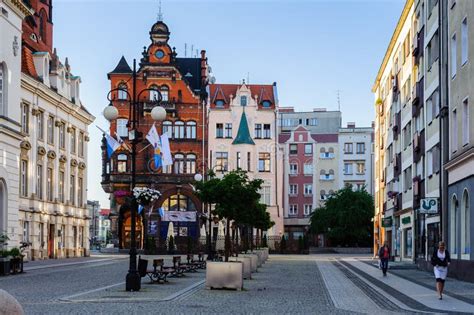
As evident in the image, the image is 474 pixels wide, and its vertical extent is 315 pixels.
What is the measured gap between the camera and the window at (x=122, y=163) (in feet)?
282

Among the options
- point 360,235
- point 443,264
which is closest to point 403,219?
point 443,264

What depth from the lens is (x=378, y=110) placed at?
7631 cm

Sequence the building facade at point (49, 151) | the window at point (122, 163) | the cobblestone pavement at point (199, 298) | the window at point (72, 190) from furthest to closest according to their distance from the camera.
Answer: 1. the window at point (122, 163)
2. the window at point (72, 190)
3. the building facade at point (49, 151)
4. the cobblestone pavement at point (199, 298)

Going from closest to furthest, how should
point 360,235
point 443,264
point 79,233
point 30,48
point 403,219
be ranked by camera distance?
point 443,264 → point 403,219 → point 30,48 → point 79,233 → point 360,235

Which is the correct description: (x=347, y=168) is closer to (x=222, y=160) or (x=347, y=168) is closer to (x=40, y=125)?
(x=222, y=160)

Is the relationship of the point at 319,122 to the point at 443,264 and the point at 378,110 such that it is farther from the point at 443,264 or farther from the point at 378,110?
the point at 443,264

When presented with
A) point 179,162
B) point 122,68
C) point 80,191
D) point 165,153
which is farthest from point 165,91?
point 165,153

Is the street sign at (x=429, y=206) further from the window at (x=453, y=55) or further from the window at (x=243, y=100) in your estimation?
the window at (x=243, y=100)

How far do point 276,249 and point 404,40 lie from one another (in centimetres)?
3376

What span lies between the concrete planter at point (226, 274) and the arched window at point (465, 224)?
1067 cm

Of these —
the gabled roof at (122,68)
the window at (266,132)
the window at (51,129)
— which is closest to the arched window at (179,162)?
the gabled roof at (122,68)

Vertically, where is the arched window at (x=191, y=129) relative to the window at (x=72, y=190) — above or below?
above

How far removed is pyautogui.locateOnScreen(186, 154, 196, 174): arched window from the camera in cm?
8681

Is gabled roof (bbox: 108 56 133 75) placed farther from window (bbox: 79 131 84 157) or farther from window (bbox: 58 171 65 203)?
window (bbox: 58 171 65 203)
